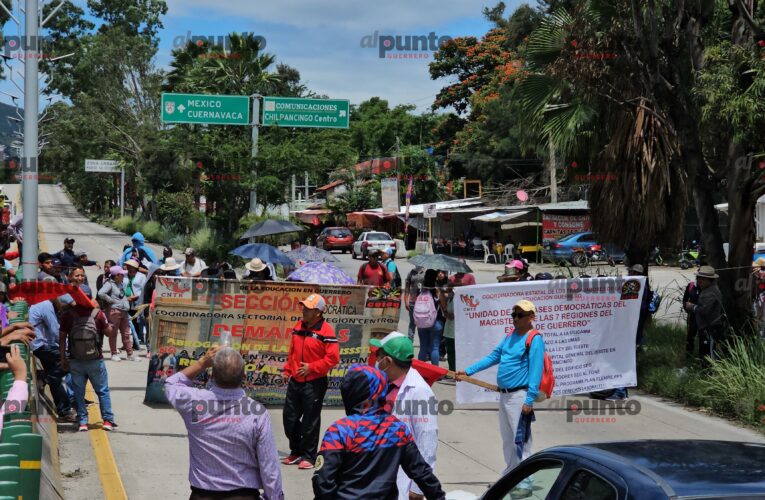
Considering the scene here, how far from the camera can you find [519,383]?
288 inches

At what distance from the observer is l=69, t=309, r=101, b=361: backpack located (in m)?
9.17

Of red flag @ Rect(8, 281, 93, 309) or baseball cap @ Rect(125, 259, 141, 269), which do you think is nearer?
red flag @ Rect(8, 281, 93, 309)

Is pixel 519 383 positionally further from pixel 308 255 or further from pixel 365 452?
pixel 308 255

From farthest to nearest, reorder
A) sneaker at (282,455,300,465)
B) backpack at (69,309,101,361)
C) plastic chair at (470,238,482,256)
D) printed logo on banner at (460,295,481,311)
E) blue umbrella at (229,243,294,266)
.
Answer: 1. plastic chair at (470,238,482,256)
2. blue umbrella at (229,243,294,266)
3. printed logo on banner at (460,295,481,311)
4. backpack at (69,309,101,361)
5. sneaker at (282,455,300,465)

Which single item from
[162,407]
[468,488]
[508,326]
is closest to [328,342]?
[468,488]

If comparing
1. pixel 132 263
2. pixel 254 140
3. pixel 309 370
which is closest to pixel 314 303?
pixel 309 370

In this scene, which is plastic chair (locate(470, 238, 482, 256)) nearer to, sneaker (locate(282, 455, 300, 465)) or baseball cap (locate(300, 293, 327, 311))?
sneaker (locate(282, 455, 300, 465))

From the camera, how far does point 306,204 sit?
78.0 meters

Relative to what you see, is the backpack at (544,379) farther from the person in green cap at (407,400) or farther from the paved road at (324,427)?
the person in green cap at (407,400)

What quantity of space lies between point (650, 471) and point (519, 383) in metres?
4.01

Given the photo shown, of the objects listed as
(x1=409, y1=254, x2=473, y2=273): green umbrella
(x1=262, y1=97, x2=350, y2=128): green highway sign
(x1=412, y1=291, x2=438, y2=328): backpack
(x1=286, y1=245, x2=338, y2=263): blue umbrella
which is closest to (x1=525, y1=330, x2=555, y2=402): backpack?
(x1=412, y1=291, x2=438, y2=328): backpack

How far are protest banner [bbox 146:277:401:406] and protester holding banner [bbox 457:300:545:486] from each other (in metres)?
3.81

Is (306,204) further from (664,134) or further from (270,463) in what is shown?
(270,463)

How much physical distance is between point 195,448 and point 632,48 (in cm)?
1135
